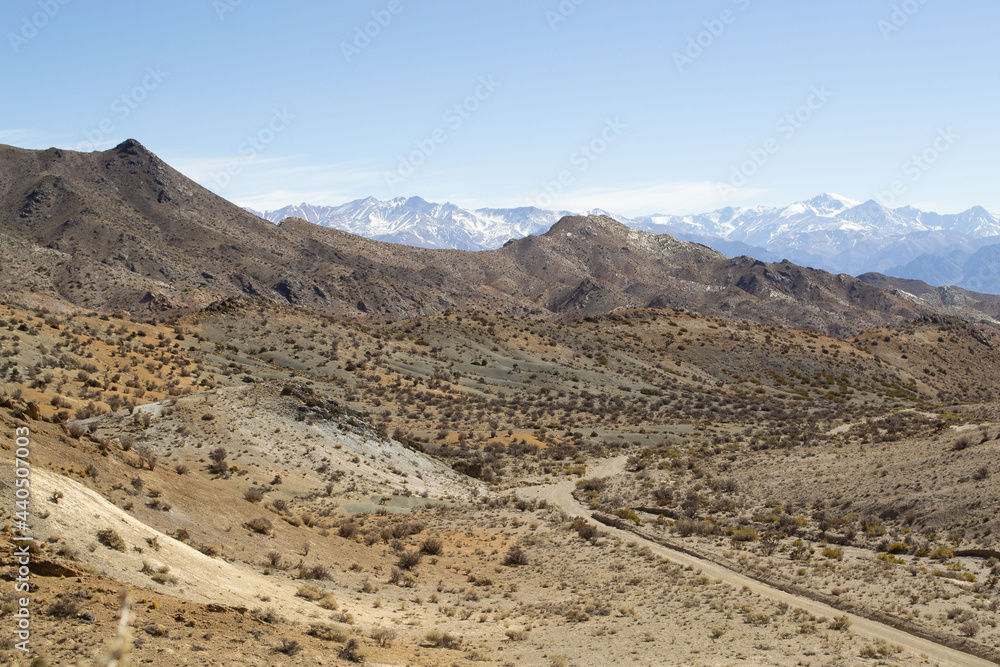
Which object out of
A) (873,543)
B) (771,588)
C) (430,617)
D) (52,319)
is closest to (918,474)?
(873,543)

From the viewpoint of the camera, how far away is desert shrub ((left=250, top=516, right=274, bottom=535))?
62.0 feet

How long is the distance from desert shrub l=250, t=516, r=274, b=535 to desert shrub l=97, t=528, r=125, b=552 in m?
5.44

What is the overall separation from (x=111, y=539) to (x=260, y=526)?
226 inches

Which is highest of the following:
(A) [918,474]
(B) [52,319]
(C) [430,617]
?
(B) [52,319]

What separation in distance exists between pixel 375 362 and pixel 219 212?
110m

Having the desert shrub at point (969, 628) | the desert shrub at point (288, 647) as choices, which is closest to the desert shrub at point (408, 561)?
the desert shrub at point (288, 647)

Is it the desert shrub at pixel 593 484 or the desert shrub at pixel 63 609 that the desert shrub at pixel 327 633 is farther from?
the desert shrub at pixel 593 484

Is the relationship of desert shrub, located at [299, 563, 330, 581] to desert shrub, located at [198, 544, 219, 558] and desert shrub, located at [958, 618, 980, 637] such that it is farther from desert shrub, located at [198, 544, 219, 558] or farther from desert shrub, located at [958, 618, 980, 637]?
desert shrub, located at [958, 618, 980, 637]

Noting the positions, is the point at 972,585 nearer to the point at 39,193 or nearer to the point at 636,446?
the point at 636,446

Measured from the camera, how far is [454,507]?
29844mm

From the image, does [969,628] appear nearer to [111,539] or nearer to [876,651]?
[876,651]

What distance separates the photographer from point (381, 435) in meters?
35.7

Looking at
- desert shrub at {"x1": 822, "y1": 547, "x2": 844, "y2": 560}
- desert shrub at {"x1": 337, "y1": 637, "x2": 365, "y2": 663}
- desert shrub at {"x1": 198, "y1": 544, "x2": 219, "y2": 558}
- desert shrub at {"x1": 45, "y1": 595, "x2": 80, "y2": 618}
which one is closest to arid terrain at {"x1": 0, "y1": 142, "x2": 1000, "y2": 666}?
desert shrub at {"x1": 45, "y1": 595, "x2": 80, "y2": 618}

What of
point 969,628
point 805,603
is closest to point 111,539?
point 805,603
